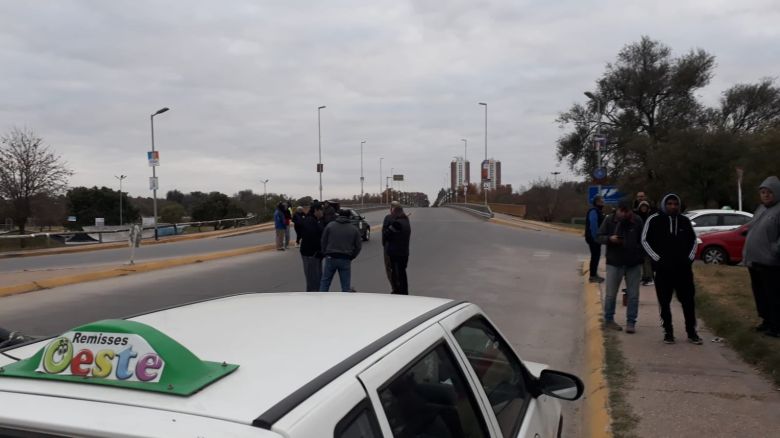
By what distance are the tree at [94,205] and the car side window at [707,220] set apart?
57807mm

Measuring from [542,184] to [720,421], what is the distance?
68261 millimetres

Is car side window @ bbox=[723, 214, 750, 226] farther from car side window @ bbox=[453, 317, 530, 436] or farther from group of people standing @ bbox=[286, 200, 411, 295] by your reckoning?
car side window @ bbox=[453, 317, 530, 436]

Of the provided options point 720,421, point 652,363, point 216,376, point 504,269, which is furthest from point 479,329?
point 504,269

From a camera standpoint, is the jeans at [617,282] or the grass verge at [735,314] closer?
the grass verge at [735,314]

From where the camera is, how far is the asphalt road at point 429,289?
8719 mm

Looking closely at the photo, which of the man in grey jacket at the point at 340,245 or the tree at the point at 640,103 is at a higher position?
the tree at the point at 640,103

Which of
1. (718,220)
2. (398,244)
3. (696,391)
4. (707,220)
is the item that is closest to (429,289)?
(398,244)

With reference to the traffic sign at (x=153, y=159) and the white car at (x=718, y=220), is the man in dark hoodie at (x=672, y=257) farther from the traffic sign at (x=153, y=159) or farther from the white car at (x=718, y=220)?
the traffic sign at (x=153, y=159)

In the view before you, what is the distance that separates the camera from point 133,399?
4.88 feet

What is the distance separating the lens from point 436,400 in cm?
234

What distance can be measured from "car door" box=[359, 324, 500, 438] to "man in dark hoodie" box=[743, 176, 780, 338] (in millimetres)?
5807

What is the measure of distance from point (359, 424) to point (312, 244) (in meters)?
8.83

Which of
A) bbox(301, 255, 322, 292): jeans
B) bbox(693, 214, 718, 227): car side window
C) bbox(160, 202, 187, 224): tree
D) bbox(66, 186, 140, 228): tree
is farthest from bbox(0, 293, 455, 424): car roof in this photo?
bbox(160, 202, 187, 224): tree

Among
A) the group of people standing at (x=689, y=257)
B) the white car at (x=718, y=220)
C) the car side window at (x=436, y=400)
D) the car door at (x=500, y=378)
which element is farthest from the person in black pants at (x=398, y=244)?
the white car at (x=718, y=220)
